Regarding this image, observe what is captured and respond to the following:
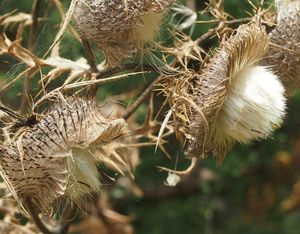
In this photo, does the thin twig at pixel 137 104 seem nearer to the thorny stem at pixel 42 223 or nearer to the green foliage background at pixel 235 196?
the thorny stem at pixel 42 223

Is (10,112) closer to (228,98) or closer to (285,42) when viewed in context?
(228,98)

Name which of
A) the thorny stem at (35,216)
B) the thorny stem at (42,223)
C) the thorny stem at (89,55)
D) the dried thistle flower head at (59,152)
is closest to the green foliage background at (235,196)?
the thorny stem at (42,223)

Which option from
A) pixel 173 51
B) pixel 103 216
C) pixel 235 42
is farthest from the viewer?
pixel 103 216

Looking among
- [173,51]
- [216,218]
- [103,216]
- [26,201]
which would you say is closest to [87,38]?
[173,51]

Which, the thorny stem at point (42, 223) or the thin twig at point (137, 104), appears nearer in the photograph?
the thorny stem at point (42, 223)

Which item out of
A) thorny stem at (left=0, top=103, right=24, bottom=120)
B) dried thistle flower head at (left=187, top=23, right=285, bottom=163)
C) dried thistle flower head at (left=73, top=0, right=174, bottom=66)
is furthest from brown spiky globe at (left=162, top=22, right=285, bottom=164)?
thorny stem at (left=0, top=103, right=24, bottom=120)

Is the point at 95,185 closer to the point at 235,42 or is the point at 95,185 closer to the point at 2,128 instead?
the point at 2,128
